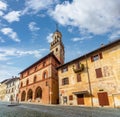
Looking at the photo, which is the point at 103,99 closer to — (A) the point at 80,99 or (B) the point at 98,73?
(B) the point at 98,73

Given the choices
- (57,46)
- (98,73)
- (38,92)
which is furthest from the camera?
(57,46)

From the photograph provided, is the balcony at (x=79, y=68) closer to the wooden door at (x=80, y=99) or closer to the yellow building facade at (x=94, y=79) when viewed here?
the yellow building facade at (x=94, y=79)

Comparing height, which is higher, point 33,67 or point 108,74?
point 33,67

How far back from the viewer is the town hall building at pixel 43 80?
2855 centimetres

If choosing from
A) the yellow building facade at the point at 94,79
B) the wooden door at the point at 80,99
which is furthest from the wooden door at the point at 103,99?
the wooden door at the point at 80,99

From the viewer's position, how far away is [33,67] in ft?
125

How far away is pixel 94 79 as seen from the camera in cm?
2036

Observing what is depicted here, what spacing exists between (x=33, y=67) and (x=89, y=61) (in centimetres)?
2200

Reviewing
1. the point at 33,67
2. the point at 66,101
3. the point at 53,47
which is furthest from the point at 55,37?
the point at 66,101

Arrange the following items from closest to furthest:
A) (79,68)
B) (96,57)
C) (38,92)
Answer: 1. (96,57)
2. (79,68)
3. (38,92)

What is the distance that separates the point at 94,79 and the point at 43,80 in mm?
15574

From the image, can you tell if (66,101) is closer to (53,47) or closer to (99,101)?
(99,101)

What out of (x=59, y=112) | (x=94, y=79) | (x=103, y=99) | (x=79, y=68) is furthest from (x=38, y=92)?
(x=59, y=112)

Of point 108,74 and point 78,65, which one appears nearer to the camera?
point 108,74
